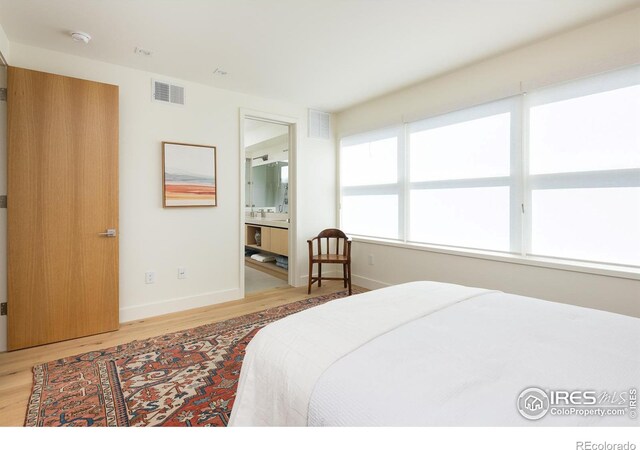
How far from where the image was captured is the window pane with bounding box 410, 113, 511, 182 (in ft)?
9.43

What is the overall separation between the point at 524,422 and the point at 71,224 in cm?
324

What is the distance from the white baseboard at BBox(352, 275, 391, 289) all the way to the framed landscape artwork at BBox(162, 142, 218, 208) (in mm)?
2149

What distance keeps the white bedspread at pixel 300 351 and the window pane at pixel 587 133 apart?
6.27ft

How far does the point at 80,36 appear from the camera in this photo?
2.35 m

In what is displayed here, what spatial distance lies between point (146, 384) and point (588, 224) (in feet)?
11.1

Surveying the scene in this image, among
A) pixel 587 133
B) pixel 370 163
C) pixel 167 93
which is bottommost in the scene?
pixel 587 133

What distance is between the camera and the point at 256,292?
3979mm

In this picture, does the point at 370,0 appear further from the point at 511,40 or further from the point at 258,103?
the point at 258,103

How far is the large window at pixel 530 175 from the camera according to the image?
2230 millimetres

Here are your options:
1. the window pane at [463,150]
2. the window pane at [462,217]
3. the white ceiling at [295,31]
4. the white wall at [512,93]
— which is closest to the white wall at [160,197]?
the white ceiling at [295,31]

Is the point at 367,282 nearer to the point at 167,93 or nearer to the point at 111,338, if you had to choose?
the point at 111,338

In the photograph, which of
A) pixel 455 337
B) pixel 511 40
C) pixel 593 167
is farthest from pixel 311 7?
pixel 593 167

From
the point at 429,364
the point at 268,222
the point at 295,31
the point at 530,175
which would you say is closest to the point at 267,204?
the point at 268,222

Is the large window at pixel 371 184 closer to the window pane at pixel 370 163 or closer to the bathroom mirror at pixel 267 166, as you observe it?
the window pane at pixel 370 163
